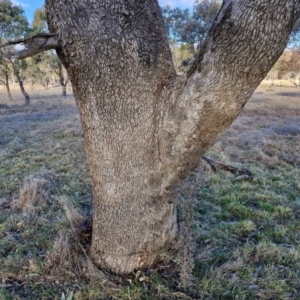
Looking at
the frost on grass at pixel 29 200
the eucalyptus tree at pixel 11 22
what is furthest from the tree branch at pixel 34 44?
the eucalyptus tree at pixel 11 22

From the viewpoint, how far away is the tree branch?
4.96ft

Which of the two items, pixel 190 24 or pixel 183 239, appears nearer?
pixel 183 239

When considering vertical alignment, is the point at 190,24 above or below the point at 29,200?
above

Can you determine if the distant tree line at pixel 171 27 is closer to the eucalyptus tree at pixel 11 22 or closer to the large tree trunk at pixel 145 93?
the eucalyptus tree at pixel 11 22

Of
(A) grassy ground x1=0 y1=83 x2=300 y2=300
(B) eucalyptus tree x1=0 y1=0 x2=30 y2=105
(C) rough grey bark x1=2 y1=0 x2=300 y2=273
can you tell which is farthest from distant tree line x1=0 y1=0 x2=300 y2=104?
(C) rough grey bark x1=2 y1=0 x2=300 y2=273

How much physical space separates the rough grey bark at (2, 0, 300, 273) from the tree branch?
0.03 m

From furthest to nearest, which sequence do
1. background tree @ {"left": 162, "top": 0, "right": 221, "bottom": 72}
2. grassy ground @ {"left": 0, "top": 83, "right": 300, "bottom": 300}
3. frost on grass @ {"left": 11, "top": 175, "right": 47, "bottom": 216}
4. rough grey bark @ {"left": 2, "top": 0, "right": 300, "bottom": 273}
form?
background tree @ {"left": 162, "top": 0, "right": 221, "bottom": 72}, frost on grass @ {"left": 11, "top": 175, "right": 47, "bottom": 216}, grassy ground @ {"left": 0, "top": 83, "right": 300, "bottom": 300}, rough grey bark @ {"left": 2, "top": 0, "right": 300, "bottom": 273}

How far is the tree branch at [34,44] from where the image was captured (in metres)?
1.51

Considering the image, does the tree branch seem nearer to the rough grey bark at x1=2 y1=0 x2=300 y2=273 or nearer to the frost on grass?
the rough grey bark at x1=2 y1=0 x2=300 y2=273

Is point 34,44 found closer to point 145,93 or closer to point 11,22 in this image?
point 145,93

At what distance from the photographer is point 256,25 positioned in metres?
1.36

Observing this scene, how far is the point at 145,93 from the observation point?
70.6 inches

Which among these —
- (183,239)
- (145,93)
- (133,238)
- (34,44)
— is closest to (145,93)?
(145,93)

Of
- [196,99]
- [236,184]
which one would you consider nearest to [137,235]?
[196,99]
